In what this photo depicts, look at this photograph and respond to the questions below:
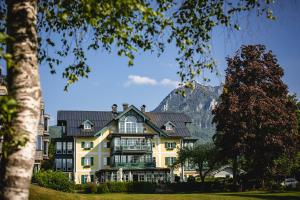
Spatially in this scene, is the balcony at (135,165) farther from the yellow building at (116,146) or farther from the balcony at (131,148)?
the balcony at (131,148)

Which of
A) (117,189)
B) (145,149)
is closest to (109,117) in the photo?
(145,149)

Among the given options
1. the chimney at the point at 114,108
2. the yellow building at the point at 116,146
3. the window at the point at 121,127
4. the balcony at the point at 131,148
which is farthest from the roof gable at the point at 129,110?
the chimney at the point at 114,108

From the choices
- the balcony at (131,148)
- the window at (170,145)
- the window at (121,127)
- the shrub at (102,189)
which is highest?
the window at (121,127)

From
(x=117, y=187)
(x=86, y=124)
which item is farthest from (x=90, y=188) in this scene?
(x=86, y=124)

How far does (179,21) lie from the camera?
866cm

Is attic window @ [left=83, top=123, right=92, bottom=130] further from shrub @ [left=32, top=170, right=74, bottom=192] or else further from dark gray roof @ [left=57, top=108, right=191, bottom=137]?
shrub @ [left=32, top=170, right=74, bottom=192]

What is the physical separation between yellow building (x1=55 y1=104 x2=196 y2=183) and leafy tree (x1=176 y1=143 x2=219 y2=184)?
20.8 ft

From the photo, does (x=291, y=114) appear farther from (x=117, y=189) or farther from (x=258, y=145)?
(x=117, y=189)

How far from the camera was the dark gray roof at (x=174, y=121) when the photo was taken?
260 feet

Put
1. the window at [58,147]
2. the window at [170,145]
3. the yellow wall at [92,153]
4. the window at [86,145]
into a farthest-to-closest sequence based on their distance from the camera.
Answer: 1. the window at [170,145]
2. the window at [58,147]
3. the window at [86,145]
4. the yellow wall at [92,153]

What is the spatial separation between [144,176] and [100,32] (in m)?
63.7

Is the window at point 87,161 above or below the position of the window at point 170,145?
below

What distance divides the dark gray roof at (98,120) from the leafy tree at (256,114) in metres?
31.1

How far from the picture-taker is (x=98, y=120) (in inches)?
3054
